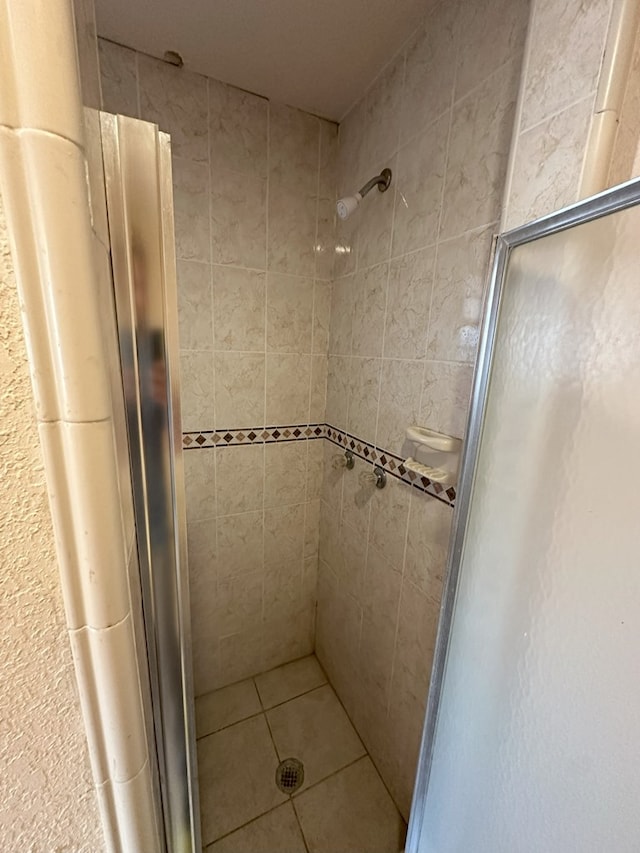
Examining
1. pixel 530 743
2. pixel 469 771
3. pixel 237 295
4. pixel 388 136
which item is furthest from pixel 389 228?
pixel 469 771

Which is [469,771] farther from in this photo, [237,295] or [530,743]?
[237,295]

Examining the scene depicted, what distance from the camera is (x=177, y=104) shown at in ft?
3.68

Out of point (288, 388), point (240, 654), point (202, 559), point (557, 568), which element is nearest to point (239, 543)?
point (202, 559)

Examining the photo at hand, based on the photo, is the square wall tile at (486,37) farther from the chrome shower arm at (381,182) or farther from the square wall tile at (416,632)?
the square wall tile at (416,632)

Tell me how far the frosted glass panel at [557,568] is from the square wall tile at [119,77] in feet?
4.07

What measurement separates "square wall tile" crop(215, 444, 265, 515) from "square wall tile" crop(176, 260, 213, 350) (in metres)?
0.42

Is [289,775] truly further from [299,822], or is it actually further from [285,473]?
[285,473]

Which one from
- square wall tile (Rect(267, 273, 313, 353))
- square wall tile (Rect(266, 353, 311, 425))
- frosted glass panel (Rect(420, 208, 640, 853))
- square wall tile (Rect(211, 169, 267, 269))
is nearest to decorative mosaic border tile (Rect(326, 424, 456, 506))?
square wall tile (Rect(266, 353, 311, 425))

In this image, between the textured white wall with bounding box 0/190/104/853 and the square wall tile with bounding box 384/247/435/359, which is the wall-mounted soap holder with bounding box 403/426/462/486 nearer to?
the square wall tile with bounding box 384/247/435/359

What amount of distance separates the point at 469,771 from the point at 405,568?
0.48 metres

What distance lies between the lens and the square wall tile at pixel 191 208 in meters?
1.16

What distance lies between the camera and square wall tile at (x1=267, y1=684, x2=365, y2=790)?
1.35 metres

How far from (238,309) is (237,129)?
0.58 metres

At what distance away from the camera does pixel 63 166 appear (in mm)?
238
